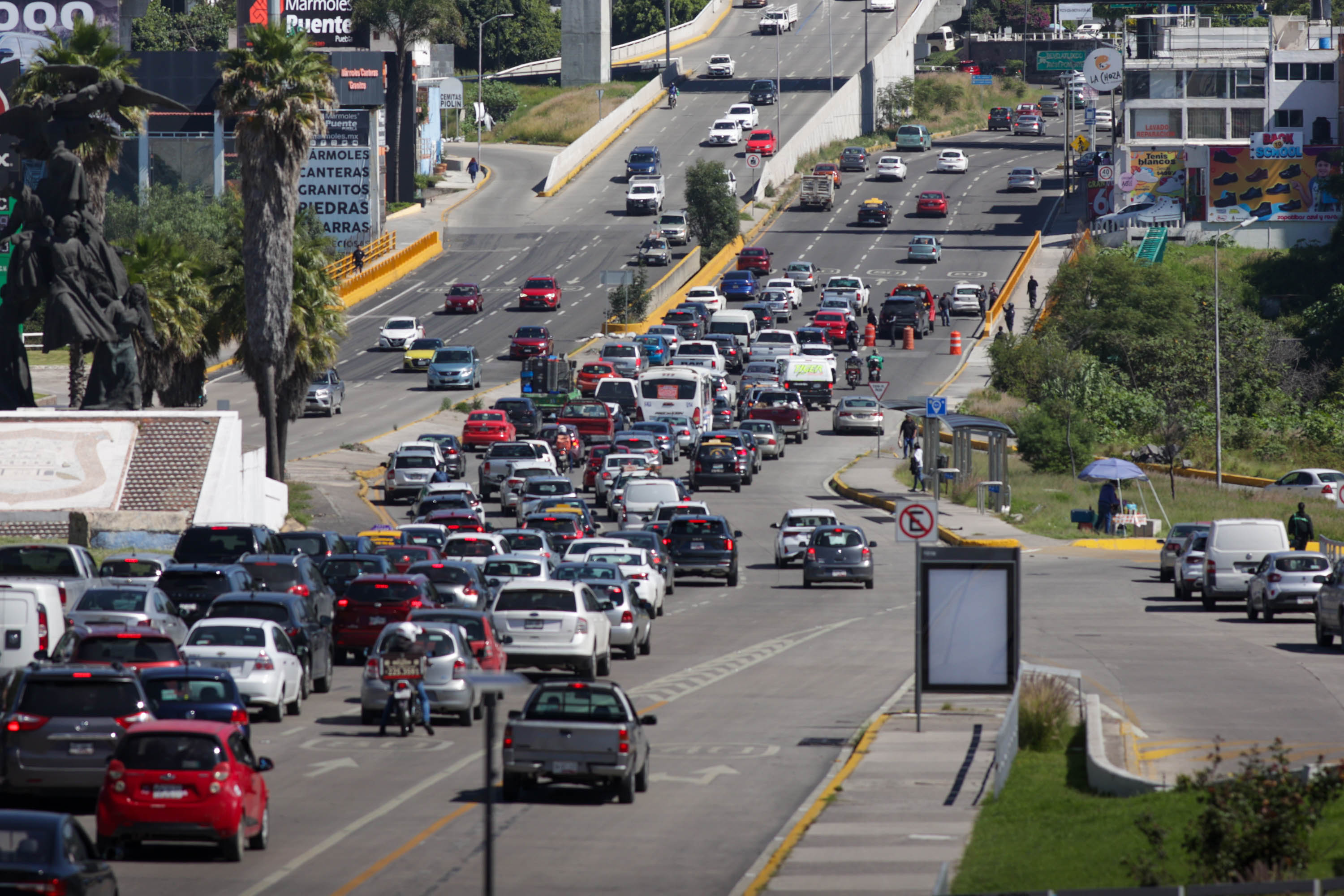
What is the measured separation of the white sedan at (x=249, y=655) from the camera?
Result: 23438 millimetres

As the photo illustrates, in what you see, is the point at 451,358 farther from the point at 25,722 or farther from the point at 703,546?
the point at 25,722

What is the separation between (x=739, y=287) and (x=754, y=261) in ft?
16.0

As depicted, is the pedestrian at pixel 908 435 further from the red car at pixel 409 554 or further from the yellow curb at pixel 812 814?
the yellow curb at pixel 812 814

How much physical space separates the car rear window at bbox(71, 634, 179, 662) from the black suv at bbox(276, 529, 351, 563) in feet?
45.0

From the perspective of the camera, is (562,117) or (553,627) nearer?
(553,627)

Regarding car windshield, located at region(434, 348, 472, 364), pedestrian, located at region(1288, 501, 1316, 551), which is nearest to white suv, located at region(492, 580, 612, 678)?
pedestrian, located at region(1288, 501, 1316, 551)

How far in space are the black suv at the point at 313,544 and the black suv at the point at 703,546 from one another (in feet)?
25.3

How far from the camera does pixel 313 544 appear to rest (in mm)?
36406

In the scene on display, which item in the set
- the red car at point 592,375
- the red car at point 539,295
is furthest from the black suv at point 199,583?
the red car at point 539,295

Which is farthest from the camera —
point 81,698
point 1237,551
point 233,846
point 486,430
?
point 486,430

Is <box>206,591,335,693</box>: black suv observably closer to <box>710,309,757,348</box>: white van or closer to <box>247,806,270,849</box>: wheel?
<box>247,806,270,849</box>: wheel

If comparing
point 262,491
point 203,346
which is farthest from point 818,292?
point 262,491

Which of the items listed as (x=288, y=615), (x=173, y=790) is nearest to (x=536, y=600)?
(x=288, y=615)

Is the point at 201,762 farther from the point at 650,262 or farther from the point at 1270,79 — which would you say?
the point at 1270,79
